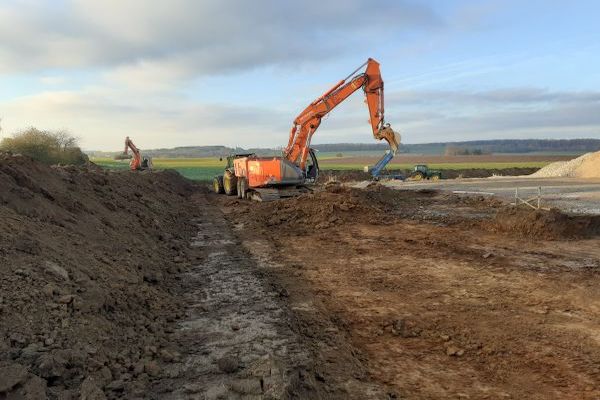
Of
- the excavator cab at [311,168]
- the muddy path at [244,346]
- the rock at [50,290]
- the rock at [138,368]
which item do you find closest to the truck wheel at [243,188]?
the excavator cab at [311,168]

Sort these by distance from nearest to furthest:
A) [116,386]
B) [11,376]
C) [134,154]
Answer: [11,376], [116,386], [134,154]

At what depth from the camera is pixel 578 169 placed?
3997cm

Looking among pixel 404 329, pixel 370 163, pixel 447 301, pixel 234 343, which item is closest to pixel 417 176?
pixel 447 301

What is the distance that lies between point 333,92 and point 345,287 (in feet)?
44.8

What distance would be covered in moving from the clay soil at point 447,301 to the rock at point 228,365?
2.81 ft

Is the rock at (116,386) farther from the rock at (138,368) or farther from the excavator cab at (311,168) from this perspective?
the excavator cab at (311,168)

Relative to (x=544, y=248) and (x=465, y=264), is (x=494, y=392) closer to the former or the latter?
(x=465, y=264)

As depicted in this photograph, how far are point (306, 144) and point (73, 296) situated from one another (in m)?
16.2

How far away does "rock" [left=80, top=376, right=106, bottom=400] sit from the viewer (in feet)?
11.8

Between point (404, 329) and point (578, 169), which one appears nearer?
point (404, 329)

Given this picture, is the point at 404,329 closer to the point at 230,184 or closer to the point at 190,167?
the point at 230,184

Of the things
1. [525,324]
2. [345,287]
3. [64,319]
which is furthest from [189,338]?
[525,324]

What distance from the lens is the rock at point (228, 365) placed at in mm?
4480

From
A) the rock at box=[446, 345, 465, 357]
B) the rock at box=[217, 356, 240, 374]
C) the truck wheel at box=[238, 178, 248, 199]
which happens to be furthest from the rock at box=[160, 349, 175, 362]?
the truck wheel at box=[238, 178, 248, 199]
